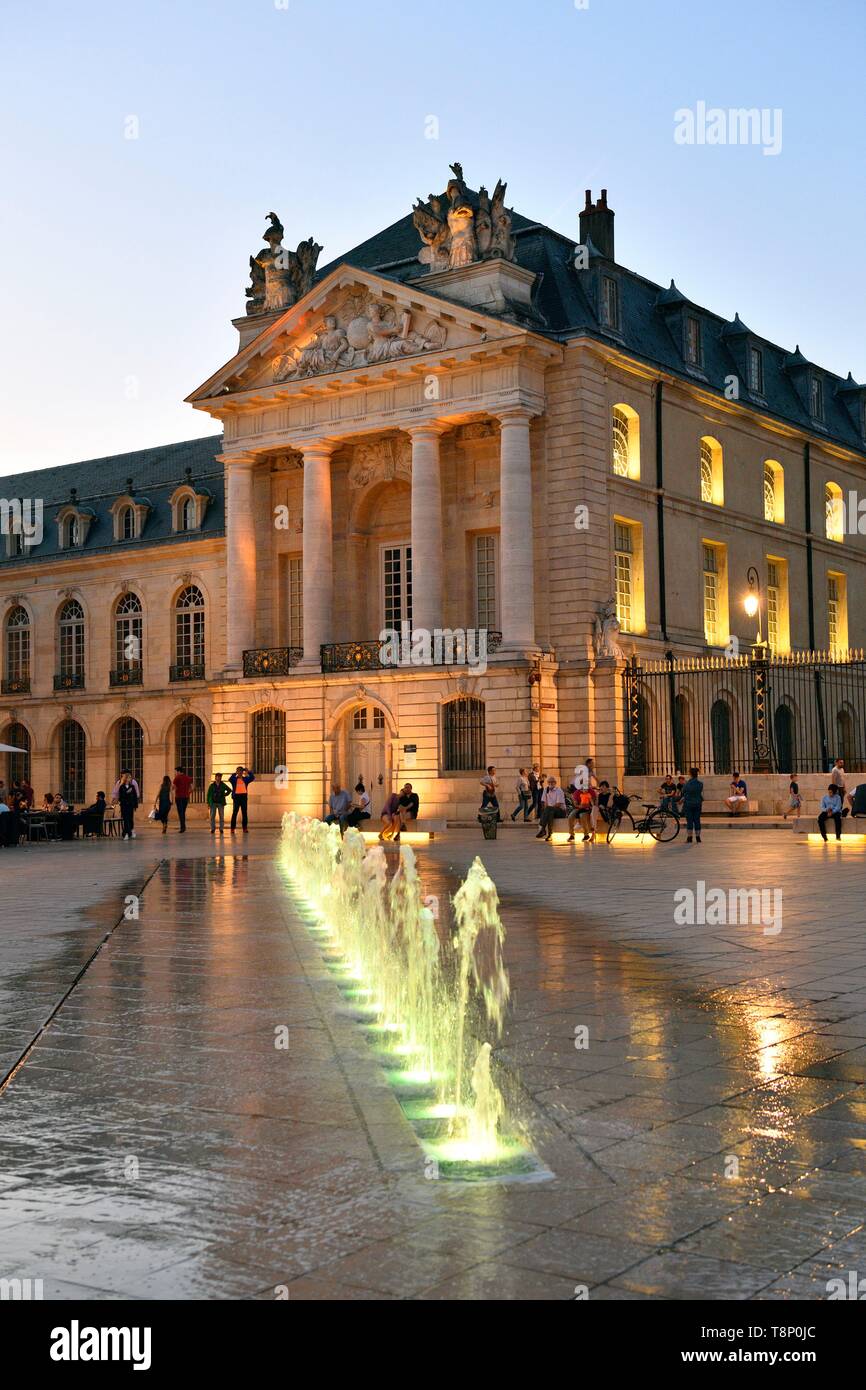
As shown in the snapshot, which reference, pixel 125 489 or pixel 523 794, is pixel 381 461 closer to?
pixel 523 794

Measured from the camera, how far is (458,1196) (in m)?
5.31

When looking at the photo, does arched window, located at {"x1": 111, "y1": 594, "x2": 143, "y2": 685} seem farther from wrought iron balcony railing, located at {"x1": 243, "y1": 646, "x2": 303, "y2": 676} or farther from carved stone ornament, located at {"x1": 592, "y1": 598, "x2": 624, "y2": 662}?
carved stone ornament, located at {"x1": 592, "y1": 598, "x2": 624, "y2": 662}

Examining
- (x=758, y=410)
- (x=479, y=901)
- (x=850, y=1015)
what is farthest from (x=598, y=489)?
(x=850, y=1015)

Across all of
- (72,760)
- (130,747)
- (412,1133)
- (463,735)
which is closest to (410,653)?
(463,735)

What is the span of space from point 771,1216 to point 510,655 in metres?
35.7

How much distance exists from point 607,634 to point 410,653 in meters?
5.78

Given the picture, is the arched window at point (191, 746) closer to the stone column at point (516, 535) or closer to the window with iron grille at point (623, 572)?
the stone column at point (516, 535)

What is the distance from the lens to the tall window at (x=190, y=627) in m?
53.4

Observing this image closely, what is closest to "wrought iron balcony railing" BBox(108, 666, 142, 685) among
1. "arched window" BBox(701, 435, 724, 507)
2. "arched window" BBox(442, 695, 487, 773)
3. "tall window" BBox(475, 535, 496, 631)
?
"tall window" BBox(475, 535, 496, 631)

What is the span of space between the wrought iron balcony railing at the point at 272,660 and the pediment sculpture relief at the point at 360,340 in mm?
8183

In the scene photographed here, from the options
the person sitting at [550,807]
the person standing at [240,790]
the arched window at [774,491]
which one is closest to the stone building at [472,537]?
the arched window at [774,491]

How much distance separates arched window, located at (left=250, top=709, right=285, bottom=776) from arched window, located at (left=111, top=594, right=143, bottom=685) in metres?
9.51

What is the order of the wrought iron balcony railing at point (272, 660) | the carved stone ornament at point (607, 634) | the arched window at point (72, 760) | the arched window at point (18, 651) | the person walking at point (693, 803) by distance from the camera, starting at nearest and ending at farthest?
the person walking at point (693, 803)
the carved stone ornament at point (607, 634)
the wrought iron balcony railing at point (272, 660)
the arched window at point (72, 760)
the arched window at point (18, 651)
